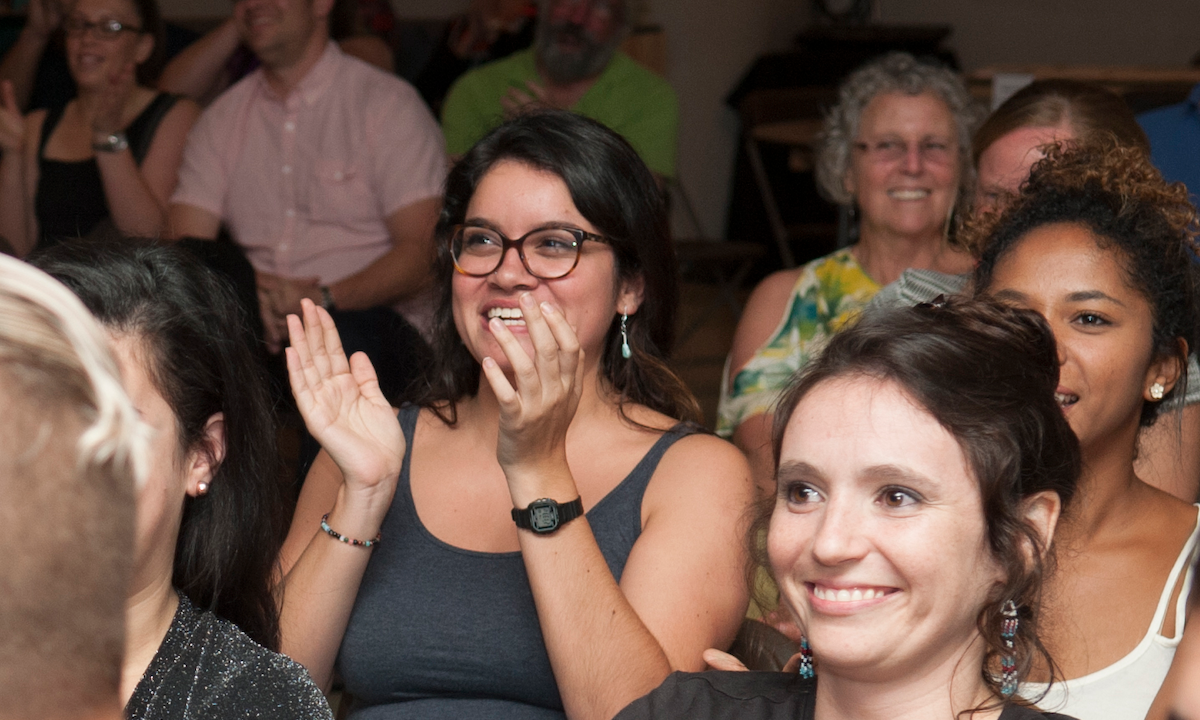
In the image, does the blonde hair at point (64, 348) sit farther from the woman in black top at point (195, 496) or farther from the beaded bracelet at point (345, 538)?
the beaded bracelet at point (345, 538)

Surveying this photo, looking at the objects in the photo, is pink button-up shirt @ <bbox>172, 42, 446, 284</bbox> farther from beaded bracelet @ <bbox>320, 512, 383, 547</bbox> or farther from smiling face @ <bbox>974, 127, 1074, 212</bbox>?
beaded bracelet @ <bbox>320, 512, 383, 547</bbox>

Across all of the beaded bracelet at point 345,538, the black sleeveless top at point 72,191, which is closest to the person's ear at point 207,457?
the beaded bracelet at point 345,538

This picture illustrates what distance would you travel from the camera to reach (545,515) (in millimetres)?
1516

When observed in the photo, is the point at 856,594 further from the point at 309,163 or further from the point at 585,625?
the point at 309,163

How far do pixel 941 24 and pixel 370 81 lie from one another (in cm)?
521

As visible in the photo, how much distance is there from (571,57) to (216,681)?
3096 millimetres

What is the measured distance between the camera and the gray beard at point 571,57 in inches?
158

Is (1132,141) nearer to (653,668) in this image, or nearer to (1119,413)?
(1119,413)

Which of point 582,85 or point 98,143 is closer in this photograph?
point 98,143

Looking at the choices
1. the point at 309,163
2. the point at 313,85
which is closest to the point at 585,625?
the point at 309,163

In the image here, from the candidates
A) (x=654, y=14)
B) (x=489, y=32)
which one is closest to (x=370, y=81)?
(x=489, y=32)

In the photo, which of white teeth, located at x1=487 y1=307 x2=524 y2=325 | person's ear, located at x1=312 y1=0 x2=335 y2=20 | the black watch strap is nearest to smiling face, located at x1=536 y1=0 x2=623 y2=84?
person's ear, located at x1=312 y1=0 x2=335 y2=20

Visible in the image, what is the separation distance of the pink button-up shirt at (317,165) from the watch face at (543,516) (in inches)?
74.6

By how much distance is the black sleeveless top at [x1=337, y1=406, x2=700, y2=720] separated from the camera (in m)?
1.64
